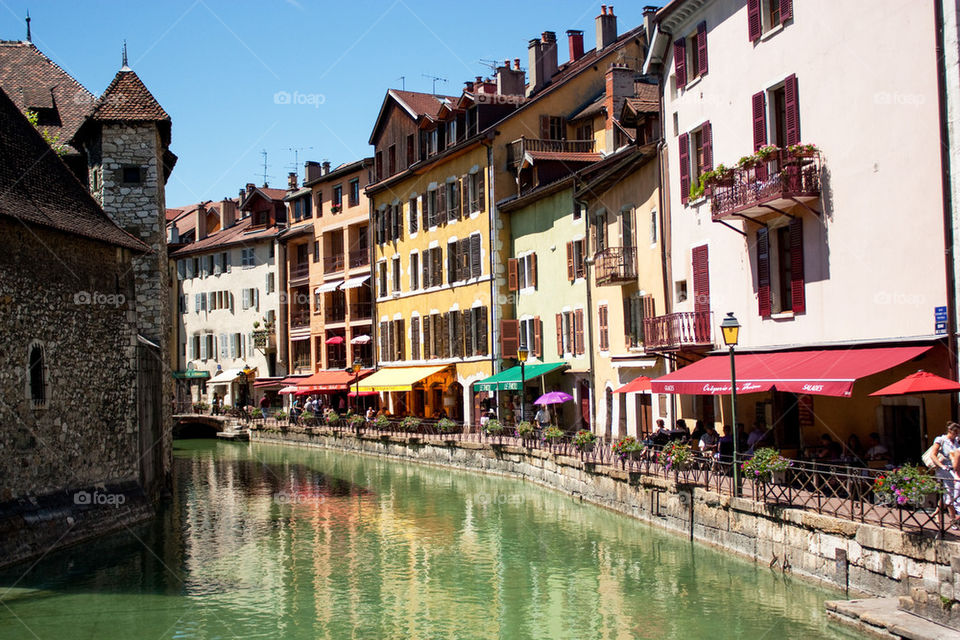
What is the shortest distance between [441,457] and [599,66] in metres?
16.7

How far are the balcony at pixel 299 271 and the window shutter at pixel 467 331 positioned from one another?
→ 20.8 metres

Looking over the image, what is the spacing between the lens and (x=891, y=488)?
14.8 metres

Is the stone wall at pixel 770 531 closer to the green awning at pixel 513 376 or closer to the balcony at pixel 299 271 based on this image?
the green awning at pixel 513 376

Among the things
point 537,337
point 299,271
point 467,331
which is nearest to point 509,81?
point 467,331

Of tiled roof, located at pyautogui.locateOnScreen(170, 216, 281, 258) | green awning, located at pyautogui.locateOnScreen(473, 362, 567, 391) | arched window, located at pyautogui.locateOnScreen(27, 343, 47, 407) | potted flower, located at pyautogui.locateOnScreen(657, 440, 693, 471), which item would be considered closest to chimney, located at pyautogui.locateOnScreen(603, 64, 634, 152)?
green awning, located at pyautogui.locateOnScreen(473, 362, 567, 391)

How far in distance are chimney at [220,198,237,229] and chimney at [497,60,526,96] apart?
35.9m

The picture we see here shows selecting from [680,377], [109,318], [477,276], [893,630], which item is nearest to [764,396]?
[680,377]

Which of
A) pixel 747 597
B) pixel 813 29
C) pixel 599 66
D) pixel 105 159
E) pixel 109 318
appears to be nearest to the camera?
pixel 747 597

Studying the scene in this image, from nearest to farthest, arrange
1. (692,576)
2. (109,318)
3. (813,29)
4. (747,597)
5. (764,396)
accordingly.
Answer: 1. (747,597)
2. (692,576)
3. (813,29)
4. (109,318)
5. (764,396)

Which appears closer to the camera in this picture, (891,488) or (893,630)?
(893,630)

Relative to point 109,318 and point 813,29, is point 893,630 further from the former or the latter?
point 109,318

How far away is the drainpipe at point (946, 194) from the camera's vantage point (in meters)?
17.7

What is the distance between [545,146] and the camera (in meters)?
42.0

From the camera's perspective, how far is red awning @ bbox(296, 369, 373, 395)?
179 feet
